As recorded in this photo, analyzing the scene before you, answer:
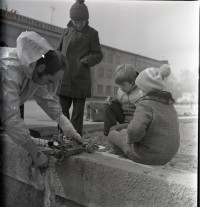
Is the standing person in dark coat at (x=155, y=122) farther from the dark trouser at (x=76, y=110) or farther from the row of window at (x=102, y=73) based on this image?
the dark trouser at (x=76, y=110)

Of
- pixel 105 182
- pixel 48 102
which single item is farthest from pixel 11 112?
pixel 105 182

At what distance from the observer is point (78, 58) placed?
260 cm

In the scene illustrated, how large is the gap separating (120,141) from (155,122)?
379 mm

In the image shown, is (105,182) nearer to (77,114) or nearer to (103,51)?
(77,114)

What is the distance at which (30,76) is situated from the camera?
1885 millimetres

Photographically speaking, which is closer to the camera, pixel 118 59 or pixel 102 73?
pixel 118 59

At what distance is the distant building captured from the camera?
6.73 feet

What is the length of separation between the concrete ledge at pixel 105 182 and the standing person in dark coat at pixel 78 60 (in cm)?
62

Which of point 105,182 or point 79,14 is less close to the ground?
point 79,14

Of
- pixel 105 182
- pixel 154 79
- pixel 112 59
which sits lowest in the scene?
pixel 105 182

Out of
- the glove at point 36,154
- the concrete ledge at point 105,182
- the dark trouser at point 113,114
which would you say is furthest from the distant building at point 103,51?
the glove at point 36,154

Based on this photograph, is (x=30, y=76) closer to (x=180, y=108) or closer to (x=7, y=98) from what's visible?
(x=7, y=98)

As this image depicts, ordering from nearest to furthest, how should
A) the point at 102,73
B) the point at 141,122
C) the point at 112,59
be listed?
the point at 141,122, the point at 112,59, the point at 102,73

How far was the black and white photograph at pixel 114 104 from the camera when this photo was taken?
1510 millimetres
